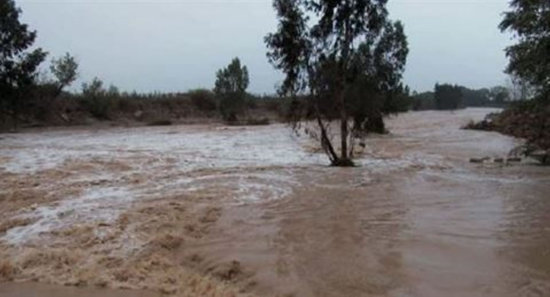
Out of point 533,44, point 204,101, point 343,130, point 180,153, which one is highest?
point 533,44

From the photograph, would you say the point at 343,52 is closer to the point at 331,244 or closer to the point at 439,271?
the point at 331,244

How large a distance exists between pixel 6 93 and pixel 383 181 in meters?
23.7

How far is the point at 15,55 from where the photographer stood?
31094 millimetres

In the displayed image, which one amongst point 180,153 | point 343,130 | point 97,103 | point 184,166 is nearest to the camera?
point 184,166

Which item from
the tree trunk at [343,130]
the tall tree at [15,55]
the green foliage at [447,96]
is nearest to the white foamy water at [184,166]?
the tree trunk at [343,130]

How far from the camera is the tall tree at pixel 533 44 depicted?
13.4 meters

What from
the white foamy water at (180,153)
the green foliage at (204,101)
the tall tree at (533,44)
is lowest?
the white foamy water at (180,153)

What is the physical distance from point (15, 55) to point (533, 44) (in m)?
25.3

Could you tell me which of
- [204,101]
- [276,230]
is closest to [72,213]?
[276,230]

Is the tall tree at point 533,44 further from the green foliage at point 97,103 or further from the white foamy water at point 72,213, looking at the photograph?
the green foliage at point 97,103

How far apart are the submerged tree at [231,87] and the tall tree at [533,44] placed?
3205cm

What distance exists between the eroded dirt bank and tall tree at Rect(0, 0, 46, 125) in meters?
16.8

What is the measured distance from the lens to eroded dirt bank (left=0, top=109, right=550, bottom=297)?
19.8 feet

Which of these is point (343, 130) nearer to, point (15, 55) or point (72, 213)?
point (72, 213)
